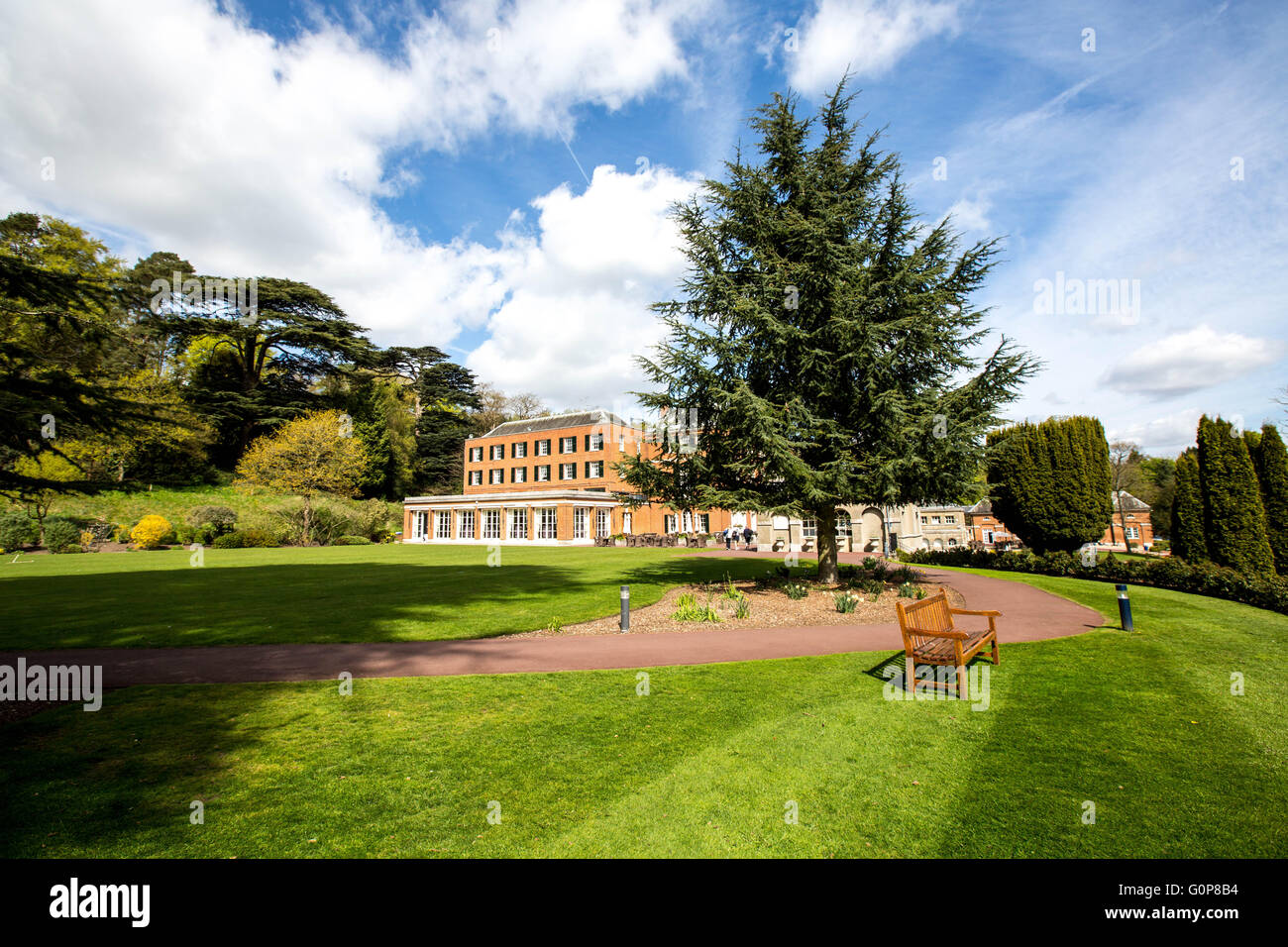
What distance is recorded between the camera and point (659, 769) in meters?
4.79

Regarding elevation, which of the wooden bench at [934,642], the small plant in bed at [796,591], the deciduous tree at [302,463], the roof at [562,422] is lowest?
the small plant in bed at [796,591]

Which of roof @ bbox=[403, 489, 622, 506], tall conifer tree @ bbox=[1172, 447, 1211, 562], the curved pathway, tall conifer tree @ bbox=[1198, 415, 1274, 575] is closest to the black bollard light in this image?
the curved pathway

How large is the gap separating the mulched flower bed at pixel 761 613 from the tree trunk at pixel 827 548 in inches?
20.1

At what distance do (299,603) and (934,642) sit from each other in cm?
1325

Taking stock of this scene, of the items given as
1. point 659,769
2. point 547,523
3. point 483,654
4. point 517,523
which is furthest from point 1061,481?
point 517,523

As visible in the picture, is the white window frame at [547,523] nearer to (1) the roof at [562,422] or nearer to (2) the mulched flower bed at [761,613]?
(1) the roof at [562,422]

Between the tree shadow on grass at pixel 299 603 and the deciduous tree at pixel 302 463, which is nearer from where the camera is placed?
the tree shadow on grass at pixel 299 603

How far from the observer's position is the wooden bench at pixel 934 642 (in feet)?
22.4

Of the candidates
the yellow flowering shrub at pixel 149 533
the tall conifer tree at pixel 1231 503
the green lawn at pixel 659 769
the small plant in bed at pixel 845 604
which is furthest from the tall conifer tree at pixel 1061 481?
the yellow flowering shrub at pixel 149 533

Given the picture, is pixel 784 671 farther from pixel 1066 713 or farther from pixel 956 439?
pixel 956 439

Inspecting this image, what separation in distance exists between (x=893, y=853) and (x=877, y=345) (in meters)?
12.5

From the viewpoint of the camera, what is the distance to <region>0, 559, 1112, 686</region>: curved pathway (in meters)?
7.75

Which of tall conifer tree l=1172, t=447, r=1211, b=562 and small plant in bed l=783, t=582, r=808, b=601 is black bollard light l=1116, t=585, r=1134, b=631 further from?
tall conifer tree l=1172, t=447, r=1211, b=562
